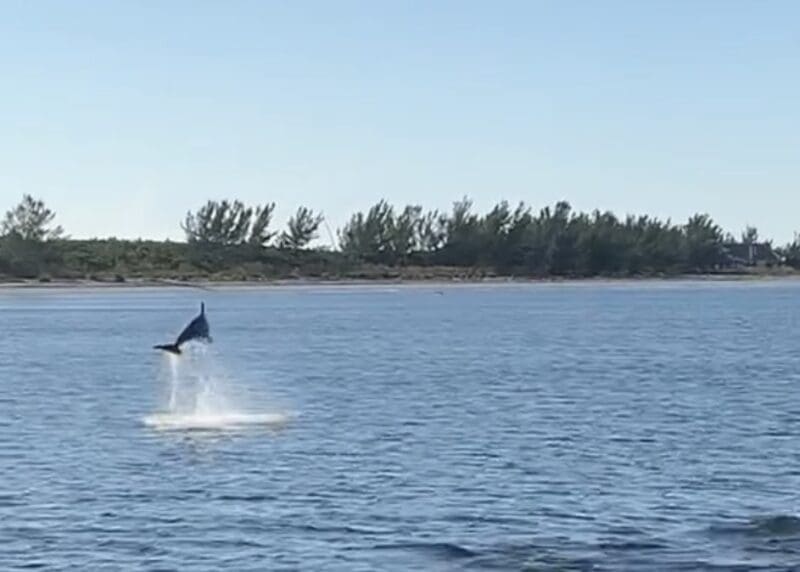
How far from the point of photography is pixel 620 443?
37625 mm

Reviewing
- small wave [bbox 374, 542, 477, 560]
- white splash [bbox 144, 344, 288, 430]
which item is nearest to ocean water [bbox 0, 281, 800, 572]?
small wave [bbox 374, 542, 477, 560]

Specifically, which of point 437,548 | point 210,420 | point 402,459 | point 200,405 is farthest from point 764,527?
point 200,405

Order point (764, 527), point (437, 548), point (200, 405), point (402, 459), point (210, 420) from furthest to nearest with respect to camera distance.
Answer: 1. point (200, 405)
2. point (210, 420)
3. point (402, 459)
4. point (764, 527)
5. point (437, 548)

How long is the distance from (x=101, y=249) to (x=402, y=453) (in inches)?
6461

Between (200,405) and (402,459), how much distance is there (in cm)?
1456

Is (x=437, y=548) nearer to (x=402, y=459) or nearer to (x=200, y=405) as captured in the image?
(x=402, y=459)

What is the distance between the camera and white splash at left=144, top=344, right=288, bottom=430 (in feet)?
140

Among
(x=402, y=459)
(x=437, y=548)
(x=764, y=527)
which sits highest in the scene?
(x=402, y=459)

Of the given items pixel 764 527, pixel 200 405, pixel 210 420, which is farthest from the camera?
pixel 200 405

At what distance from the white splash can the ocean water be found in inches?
6.7

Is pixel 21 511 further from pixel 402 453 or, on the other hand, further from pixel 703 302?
pixel 703 302

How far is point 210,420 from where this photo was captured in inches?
1715

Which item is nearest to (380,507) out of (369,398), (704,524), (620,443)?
(704,524)

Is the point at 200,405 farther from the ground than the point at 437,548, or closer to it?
farther from the ground
